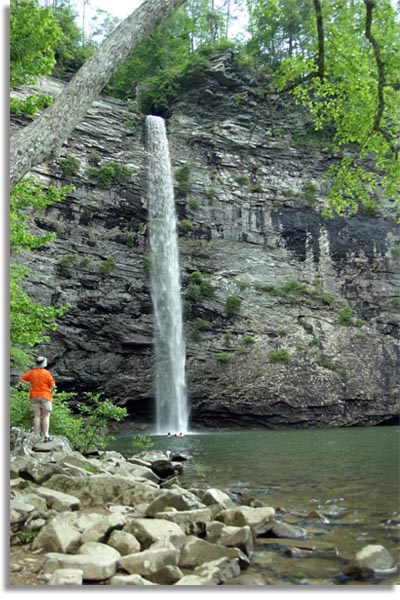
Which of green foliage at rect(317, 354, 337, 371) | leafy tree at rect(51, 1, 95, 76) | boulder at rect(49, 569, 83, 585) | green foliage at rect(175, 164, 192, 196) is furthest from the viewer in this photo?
green foliage at rect(175, 164, 192, 196)

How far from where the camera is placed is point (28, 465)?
450 cm

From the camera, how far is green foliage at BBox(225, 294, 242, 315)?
21.0 m

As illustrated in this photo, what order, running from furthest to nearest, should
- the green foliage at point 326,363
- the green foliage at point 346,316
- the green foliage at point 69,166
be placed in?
the green foliage at point 346,316
the green foliage at point 326,363
the green foliage at point 69,166

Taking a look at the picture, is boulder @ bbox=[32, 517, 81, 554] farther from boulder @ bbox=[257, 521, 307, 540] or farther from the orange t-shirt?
the orange t-shirt

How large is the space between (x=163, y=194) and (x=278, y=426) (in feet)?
35.6

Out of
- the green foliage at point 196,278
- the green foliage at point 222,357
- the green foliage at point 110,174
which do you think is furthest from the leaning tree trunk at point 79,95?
the green foliage at point 110,174

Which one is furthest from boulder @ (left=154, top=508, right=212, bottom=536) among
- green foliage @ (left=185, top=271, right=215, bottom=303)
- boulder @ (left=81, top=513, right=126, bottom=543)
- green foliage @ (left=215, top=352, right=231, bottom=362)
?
green foliage @ (left=185, top=271, right=215, bottom=303)

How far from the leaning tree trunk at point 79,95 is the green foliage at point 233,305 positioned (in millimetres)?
16867

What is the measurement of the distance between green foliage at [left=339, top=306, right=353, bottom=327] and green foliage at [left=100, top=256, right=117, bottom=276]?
32.3 feet

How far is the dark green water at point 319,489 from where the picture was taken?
3.21m

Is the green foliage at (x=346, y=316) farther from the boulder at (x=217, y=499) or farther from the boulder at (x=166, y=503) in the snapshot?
the boulder at (x=166, y=503)

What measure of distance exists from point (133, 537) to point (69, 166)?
19180 mm

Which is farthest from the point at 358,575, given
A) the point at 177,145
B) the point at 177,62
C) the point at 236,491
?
the point at 177,62

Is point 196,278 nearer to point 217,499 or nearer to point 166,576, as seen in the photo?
point 217,499
